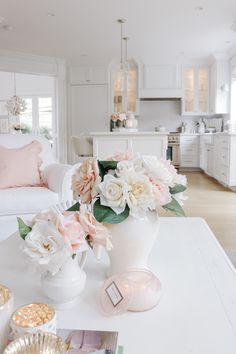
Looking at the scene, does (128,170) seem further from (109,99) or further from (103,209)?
(109,99)

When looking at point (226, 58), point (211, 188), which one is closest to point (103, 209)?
point (211, 188)

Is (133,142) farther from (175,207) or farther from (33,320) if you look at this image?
(33,320)

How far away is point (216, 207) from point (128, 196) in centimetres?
350

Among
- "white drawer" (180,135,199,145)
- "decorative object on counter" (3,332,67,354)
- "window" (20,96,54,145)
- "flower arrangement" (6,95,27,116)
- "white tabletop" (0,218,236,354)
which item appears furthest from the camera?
"window" (20,96,54,145)

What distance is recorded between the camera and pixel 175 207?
3.39 ft

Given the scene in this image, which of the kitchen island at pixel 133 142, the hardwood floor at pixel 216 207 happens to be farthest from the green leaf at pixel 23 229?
the kitchen island at pixel 133 142

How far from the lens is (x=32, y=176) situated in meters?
2.64

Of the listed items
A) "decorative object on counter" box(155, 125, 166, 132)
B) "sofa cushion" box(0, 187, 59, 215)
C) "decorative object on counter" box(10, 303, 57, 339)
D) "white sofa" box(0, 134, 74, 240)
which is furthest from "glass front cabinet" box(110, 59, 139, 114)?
"decorative object on counter" box(10, 303, 57, 339)

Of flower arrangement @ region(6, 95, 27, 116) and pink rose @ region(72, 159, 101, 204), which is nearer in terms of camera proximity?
pink rose @ region(72, 159, 101, 204)

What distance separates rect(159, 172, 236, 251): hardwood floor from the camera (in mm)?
3044

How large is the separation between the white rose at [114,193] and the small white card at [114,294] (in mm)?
A: 199

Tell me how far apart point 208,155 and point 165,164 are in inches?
243

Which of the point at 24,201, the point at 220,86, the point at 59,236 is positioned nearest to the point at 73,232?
the point at 59,236

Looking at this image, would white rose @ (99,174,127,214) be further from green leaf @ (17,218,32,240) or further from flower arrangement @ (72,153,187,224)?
green leaf @ (17,218,32,240)
